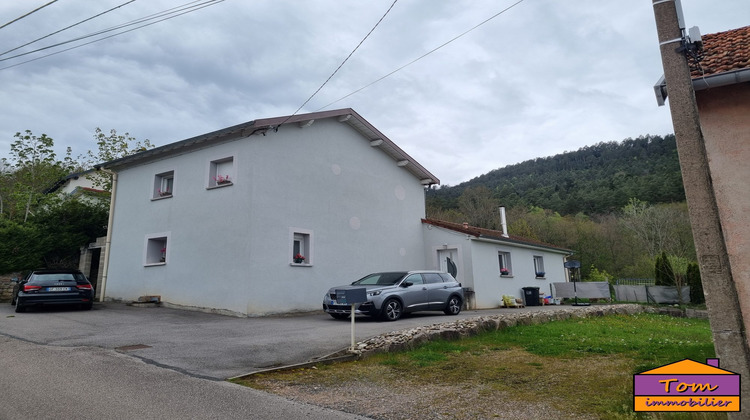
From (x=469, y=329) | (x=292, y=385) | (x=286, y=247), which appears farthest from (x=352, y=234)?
(x=292, y=385)

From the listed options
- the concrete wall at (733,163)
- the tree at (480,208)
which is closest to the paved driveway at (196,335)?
the concrete wall at (733,163)

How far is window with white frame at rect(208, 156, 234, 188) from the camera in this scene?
14695 mm

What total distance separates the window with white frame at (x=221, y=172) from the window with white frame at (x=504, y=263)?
1230 cm

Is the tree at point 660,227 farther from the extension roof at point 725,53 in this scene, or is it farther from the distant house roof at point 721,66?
the distant house roof at point 721,66

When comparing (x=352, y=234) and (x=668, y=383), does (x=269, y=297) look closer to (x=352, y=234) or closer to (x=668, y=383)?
(x=352, y=234)

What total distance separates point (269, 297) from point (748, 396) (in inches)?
480

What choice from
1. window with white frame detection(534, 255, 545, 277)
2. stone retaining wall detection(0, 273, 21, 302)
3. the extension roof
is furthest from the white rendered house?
stone retaining wall detection(0, 273, 21, 302)

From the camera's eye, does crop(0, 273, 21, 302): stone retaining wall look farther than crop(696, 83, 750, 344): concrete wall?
Yes

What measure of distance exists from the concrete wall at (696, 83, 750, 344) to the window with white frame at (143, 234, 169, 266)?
52.4 feet

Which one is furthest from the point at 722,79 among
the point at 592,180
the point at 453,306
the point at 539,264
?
the point at 592,180

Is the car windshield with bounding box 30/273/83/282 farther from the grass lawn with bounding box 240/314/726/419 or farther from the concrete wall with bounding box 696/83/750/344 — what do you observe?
the concrete wall with bounding box 696/83/750/344

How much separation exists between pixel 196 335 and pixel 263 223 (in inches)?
201

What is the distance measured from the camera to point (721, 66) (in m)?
6.45

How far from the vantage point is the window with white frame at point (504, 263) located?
2020cm
